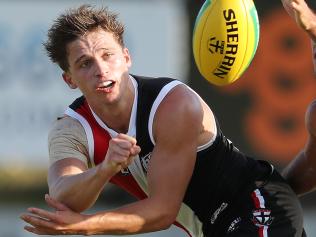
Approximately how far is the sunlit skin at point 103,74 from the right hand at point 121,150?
53 cm

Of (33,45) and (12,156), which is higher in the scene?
(33,45)

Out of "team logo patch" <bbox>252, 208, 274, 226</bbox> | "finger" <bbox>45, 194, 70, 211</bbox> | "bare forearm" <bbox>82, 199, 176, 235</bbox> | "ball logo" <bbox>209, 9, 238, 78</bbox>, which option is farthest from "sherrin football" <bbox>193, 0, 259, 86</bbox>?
"finger" <bbox>45, 194, 70, 211</bbox>

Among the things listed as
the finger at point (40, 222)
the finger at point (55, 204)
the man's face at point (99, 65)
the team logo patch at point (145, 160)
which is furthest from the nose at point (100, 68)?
the finger at point (40, 222)

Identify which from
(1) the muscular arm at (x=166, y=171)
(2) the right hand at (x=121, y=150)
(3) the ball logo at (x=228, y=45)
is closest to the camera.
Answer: (2) the right hand at (x=121, y=150)

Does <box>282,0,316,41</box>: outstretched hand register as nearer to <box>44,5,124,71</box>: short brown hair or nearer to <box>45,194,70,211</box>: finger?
<box>44,5,124,71</box>: short brown hair

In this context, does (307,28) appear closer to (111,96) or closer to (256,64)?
(111,96)

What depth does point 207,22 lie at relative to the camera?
5438 millimetres

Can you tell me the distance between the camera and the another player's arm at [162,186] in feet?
15.2

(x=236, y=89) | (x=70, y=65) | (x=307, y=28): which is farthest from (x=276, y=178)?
(x=236, y=89)

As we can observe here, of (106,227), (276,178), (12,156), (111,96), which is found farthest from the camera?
(12,156)

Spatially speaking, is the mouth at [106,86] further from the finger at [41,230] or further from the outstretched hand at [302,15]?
the outstretched hand at [302,15]

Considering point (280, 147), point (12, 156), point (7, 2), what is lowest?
point (280, 147)

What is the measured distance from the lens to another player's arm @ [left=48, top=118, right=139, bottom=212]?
459cm

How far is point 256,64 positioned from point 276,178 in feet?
13.5
